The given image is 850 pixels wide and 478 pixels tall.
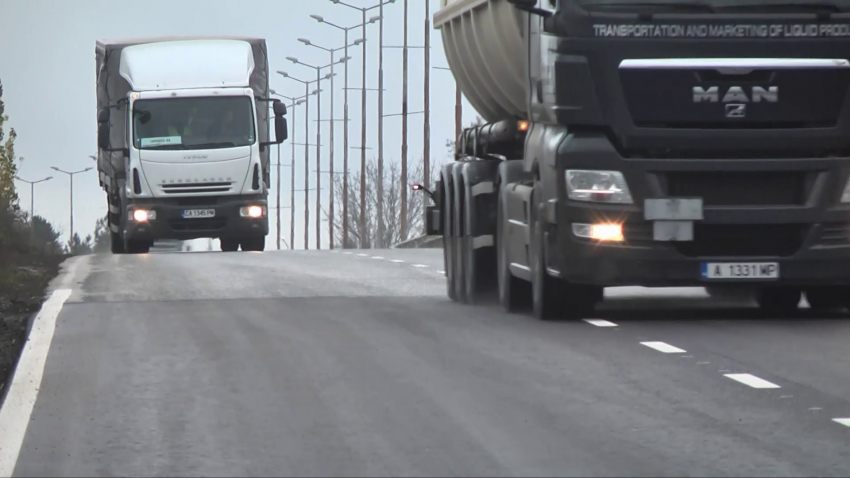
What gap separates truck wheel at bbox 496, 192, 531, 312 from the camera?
16.0 metres

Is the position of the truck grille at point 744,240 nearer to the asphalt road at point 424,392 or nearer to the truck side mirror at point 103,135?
the asphalt road at point 424,392

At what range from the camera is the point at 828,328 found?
13.8m

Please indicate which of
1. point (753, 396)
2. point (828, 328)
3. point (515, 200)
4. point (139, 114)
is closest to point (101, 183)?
point (139, 114)

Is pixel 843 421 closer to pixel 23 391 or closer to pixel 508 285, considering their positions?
pixel 23 391

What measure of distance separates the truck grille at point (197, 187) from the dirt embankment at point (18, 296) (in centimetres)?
243

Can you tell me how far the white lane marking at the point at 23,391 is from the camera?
8406 millimetres

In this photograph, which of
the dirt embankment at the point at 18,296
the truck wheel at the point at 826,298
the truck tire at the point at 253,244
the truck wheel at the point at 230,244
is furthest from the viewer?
the truck wheel at the point at 230,244

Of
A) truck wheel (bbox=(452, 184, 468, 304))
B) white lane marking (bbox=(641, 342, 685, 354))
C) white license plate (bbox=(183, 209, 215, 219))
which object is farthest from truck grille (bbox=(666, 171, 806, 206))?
white license plate (bbox=(183, 209, 215, 219))

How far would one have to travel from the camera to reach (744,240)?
13953 mm

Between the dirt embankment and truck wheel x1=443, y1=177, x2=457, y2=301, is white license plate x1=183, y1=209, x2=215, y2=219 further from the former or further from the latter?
truck wheel x1=443, y1=177, x2=457, y2=301

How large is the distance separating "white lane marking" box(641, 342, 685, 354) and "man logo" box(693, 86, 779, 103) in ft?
7.09

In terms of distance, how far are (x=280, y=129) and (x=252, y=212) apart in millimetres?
2156

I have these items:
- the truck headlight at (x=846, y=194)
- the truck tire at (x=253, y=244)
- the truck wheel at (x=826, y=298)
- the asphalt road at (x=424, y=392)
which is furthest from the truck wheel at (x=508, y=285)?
the truck tire at (x=253, y=244)

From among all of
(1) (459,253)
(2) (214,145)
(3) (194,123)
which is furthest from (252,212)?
(1) (459,253)
